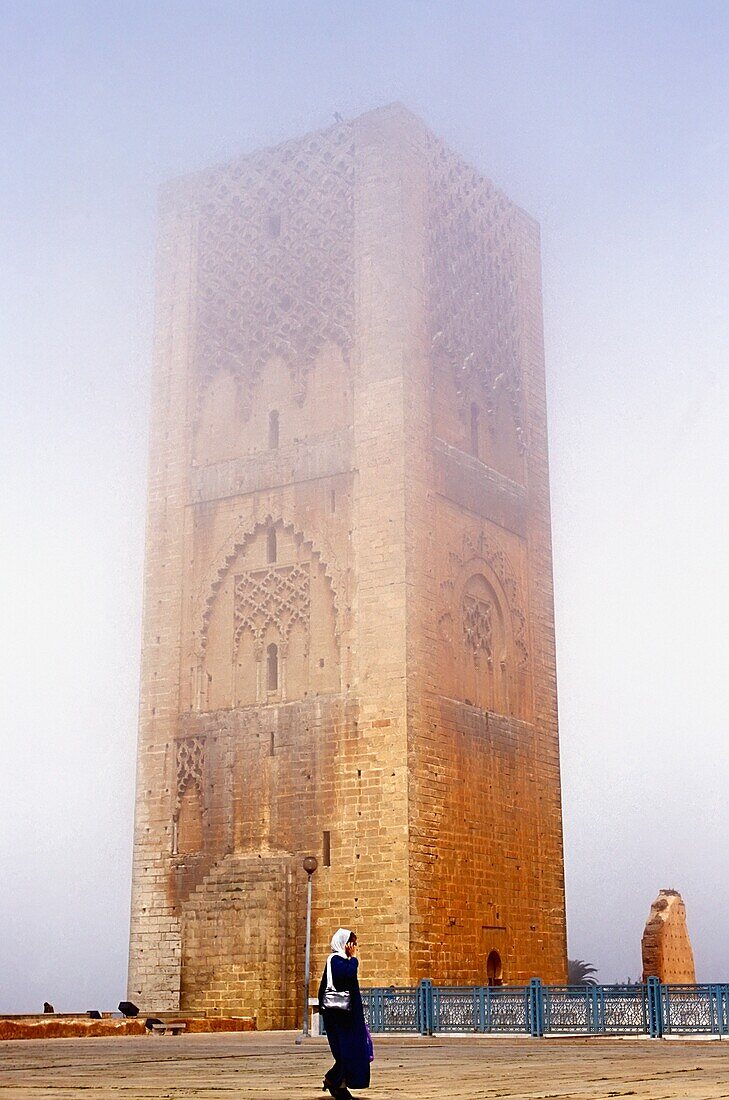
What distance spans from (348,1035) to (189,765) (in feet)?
49.2

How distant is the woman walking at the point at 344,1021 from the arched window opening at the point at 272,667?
1404 cm

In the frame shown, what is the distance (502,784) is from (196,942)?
543 cm

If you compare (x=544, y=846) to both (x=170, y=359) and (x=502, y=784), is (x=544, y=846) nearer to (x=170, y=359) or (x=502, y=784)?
(x=502, y=784)

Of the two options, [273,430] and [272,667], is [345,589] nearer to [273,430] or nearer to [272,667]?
[272,667]

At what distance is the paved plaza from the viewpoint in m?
7.25

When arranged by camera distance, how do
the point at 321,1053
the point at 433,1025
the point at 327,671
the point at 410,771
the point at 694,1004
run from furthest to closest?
the point at 327,671 < the point at 410,771 < the point at 433,1025 < the point at 694,1004 < the point at 321,1053

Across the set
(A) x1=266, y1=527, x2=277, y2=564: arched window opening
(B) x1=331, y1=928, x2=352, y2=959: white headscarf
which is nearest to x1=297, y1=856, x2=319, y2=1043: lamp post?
(A) x1=266, y1=527, x2=277, y2=564: arched window opening

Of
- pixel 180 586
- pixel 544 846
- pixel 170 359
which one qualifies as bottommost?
pixel 544 846

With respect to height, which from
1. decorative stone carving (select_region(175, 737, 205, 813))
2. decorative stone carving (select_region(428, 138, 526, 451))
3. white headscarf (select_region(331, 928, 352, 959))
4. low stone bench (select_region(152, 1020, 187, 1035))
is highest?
decorative stone carving (select_region(428, 138, 526, 451))

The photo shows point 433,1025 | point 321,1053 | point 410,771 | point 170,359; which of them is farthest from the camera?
point 170,359

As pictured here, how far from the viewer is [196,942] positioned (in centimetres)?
2128

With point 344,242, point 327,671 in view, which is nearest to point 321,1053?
point 327,671

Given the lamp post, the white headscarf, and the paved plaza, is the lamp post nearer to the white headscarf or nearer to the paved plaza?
the paved plaza

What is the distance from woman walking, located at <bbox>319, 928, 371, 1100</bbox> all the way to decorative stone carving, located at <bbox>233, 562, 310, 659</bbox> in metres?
14.1
